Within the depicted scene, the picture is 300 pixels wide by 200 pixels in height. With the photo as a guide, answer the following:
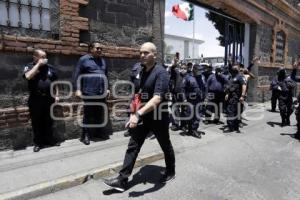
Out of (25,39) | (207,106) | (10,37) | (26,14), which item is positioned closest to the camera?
(10,37)

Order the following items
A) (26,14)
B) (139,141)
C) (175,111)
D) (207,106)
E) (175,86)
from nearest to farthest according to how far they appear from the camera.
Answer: (139,141)
(26,14)
(175,86)
(175,111)
(207,106)

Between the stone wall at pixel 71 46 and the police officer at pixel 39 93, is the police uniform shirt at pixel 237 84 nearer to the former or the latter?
the stone wall at pixel 71 46

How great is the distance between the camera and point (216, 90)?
28.4 ft

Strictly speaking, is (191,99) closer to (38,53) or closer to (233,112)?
(233,112)

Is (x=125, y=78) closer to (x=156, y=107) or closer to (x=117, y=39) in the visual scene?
(x=117, y=39)

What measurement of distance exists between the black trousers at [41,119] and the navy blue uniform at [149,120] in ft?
6.78

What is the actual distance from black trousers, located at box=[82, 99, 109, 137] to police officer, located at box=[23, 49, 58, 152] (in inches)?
26.8

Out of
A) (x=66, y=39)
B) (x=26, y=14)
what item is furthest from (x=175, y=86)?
(x=26, y=14)

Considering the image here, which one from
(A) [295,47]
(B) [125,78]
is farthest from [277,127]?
(A) [295,47]

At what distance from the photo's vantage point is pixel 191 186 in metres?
4.36

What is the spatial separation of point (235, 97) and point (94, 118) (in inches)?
138

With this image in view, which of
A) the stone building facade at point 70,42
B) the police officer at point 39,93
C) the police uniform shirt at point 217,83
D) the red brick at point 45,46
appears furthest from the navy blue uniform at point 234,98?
the red brick at point 45,46

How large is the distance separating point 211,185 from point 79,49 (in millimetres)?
3495

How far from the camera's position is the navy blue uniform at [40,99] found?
17.6 ft
